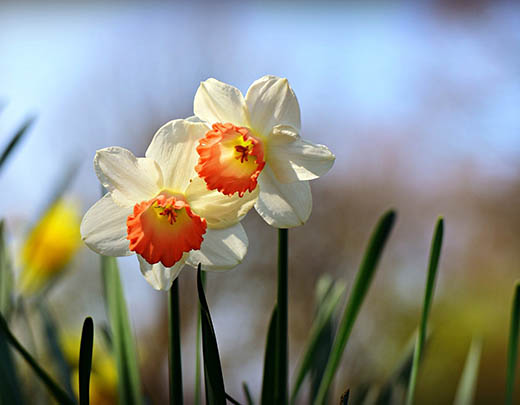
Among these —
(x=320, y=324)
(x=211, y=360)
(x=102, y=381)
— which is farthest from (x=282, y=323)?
(x=102, y=381)

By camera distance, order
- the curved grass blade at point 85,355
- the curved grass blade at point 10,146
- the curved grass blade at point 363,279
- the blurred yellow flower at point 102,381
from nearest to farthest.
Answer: the curved grass blade at point 85,355
the curved grass blade at point 363,279
the curved grass blade at point 10,146
the blurred yellow flower at point 102,381

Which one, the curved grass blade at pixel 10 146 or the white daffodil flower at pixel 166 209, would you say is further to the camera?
the curved grass blade at pixel 10 146

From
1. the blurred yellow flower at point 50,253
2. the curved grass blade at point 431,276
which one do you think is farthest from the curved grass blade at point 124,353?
the blurred yellow flower at point 50,253

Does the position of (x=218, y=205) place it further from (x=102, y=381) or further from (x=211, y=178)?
(x=102, y=381)

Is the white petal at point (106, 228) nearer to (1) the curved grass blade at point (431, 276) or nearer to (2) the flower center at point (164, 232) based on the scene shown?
(2) the flower center at point (164, 232)

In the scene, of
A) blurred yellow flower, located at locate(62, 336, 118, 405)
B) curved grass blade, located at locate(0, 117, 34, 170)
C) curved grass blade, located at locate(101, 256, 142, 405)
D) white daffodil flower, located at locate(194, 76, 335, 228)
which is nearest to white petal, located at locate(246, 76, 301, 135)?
white daffodil flower, located at locate(194, 76, 335, 228)

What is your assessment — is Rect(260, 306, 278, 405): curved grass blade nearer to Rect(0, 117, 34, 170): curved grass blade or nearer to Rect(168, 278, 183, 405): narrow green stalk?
Rect(168, 278, 183, 405): narrow green stalk

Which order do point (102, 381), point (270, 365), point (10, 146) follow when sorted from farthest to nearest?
1. point (102, 381)
2. point (10, 146)
3. point (270, 365)
